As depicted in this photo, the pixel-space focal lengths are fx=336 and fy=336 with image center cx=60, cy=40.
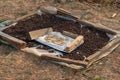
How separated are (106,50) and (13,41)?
1.60 meters

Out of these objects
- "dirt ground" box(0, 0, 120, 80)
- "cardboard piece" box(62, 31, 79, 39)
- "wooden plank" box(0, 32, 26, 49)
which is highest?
"cardboard piece" box(62, 31, 79, 39)

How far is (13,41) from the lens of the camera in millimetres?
5723

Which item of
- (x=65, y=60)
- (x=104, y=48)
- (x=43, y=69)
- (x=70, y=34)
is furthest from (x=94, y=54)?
(x=43, y=69)

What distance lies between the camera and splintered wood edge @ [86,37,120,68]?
5449 mm

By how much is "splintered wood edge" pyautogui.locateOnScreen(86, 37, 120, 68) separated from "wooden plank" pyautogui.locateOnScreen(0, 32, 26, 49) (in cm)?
115

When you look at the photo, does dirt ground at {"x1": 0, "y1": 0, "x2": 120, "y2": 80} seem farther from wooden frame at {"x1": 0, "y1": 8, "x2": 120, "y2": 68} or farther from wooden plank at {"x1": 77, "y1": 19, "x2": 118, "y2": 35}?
wooden plank at {"x1": 77, "y1": 19, "x2": 118, "y2": 35}

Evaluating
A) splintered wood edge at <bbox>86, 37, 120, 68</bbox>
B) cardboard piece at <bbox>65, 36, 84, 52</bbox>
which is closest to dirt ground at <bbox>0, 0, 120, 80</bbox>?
splintered wood edge at <bbox>86, 37, 120, 68</bbox>

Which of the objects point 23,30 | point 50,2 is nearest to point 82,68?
point 23,30

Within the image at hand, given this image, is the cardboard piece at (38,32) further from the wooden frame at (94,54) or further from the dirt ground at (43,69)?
the dirt ground at (43,69)

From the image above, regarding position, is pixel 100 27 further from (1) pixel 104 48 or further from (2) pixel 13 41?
(2) pixel 13 41

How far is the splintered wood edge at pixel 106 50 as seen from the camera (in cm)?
545

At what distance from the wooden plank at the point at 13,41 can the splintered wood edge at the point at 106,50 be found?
3.76 ft

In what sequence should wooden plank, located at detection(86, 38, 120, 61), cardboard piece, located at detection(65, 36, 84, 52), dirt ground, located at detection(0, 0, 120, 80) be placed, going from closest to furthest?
dirt ground, located at detection(0, 0, 120, 80)
wooden plank, located at detection(86, 38, 120, 61)
cardboard piece, located at detection(65, 36, 84, 52)

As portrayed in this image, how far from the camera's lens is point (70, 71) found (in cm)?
532
